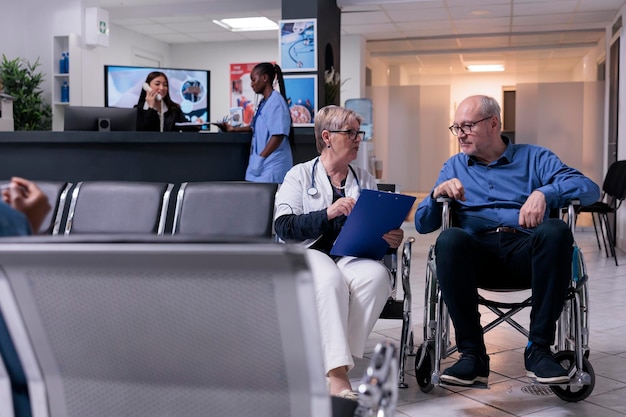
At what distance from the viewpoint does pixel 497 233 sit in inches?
111

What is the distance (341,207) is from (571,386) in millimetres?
1046

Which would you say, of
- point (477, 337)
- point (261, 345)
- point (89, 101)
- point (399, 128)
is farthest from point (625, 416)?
point (399, 128)

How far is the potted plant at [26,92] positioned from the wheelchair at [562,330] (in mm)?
6637

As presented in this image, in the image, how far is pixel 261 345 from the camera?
1055 millimetres

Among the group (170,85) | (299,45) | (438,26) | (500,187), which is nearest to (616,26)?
(438,26)

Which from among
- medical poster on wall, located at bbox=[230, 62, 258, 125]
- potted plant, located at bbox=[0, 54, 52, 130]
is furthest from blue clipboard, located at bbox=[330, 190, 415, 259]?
medical poster on wall, located at bbox=[230, 62, 258, 125]

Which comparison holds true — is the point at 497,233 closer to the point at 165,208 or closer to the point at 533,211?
the point at 533,211

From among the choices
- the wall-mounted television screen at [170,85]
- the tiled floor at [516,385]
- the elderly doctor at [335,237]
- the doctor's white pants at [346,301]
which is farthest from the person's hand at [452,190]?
the wall-mounted television screen at [170,85]

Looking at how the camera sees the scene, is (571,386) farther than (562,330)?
No

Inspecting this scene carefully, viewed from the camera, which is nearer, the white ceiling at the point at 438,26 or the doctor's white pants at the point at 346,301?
the doctor's white pants at the point at 346,301

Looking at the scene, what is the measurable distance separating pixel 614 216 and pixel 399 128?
12.3 ft

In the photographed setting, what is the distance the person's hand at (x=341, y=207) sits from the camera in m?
2.60

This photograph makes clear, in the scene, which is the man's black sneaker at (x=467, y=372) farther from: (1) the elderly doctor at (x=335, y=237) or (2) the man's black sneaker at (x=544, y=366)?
(1) the elderly doctor at (x=335, y=237)

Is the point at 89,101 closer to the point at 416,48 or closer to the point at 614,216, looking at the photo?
the point at 416,48
